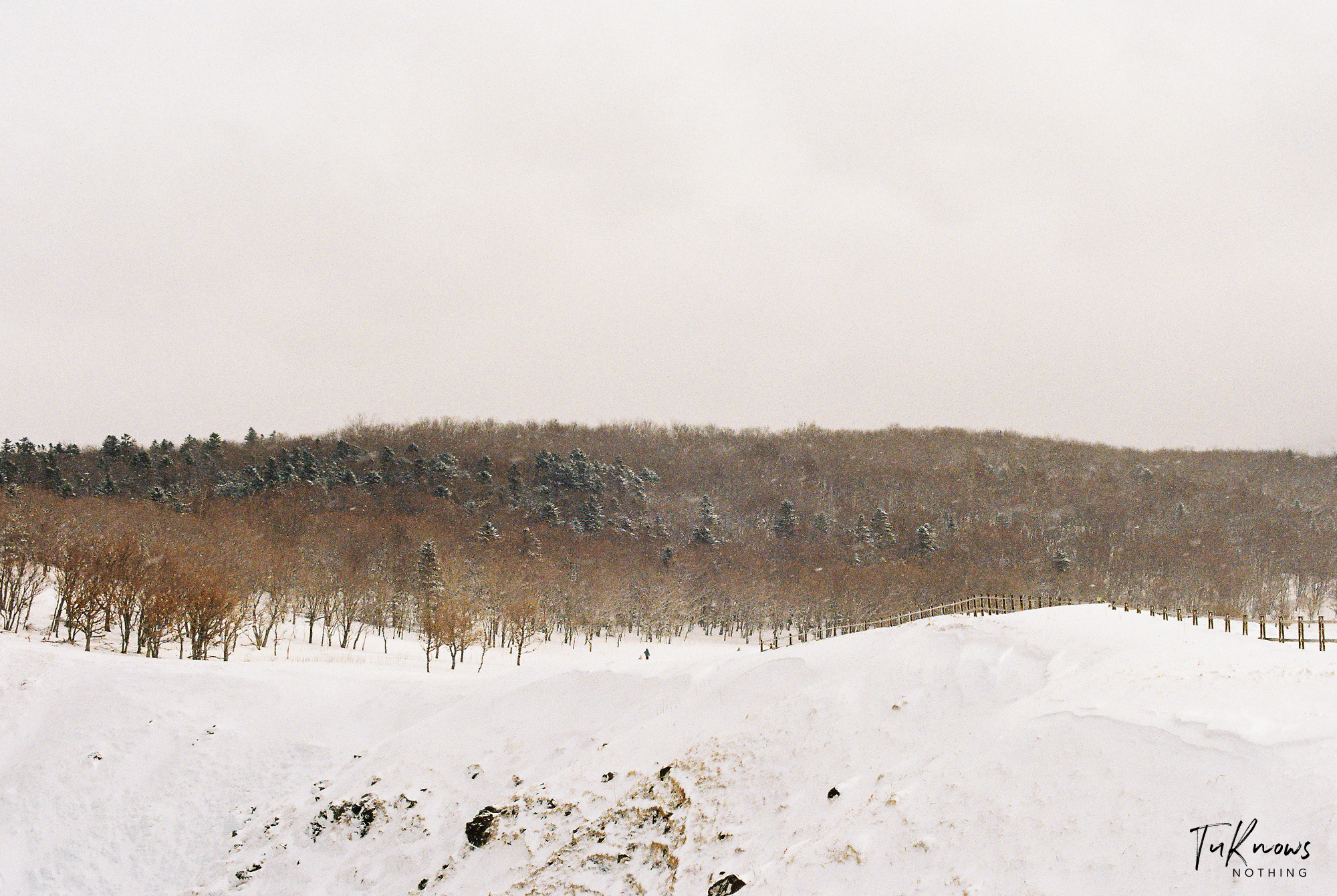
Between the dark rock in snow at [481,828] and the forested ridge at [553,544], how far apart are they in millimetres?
33728

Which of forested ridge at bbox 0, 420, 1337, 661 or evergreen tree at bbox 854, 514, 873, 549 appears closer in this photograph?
forested ridge at bbox 0, 420, 1337, 661

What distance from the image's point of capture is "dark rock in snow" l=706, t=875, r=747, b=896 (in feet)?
55.6

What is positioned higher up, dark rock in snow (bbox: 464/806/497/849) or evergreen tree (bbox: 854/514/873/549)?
evergreen tree (bbox: 854/514/873/549)

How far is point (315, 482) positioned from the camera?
134 meters

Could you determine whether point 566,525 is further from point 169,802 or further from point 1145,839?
point 1145,839

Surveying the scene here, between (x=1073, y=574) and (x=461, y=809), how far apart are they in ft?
368

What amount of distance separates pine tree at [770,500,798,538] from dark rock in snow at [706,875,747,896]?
434ft

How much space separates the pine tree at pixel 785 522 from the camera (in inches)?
5861

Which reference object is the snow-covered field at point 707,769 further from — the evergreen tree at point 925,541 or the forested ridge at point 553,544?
the evergreen tree at point 925,541

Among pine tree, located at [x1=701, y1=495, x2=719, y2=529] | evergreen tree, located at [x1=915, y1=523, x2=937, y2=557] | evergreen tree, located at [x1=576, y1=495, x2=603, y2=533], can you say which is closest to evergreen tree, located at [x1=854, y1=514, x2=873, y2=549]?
evergreen tree, located at [x1=915, y1=523, x2=937, y2=557]

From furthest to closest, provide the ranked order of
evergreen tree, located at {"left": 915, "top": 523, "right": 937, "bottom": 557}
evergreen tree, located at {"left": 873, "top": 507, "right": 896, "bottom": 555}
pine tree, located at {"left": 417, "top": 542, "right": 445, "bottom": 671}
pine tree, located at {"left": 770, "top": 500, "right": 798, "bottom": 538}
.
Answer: pine tree, located at {"left": 770, "top": 500, "right": 798, "bottom": 538} < evergreen tree, located at {"left": 873, "top": 507, "right": 896, "bottom": 555} < evergreen tree, located at {"left": 915, "top": 523, "right": 937, "bottom": 557} < pine tree, located at {"left": 417, "top": 542, "right": 445, "bottom": 671}

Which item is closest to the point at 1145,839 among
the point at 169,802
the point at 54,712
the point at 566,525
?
the point at 169,802

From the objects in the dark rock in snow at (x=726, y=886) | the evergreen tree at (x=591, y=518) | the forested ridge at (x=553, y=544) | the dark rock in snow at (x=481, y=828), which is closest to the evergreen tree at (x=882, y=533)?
the forested ridge at (x=553, y=544)
